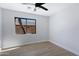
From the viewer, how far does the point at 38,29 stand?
16.8 feet

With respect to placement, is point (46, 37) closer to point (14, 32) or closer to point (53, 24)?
point (53, 24)

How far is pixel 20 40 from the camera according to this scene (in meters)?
4.38

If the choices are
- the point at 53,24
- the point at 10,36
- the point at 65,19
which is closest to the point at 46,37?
the point at 53,24

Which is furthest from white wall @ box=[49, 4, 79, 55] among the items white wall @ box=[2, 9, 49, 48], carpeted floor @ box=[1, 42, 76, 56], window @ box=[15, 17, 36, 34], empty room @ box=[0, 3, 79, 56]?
window @ box=[15, 17, 36, 34]

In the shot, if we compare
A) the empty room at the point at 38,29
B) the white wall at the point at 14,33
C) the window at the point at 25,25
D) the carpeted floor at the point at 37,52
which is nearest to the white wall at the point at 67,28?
the empty room at the point at 38,29

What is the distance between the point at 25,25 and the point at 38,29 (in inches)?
37.0

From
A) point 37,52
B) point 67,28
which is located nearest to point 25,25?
point 37,52

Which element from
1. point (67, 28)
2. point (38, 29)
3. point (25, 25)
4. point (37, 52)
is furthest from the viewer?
point (38, 29)

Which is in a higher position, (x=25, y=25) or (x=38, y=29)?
(x=25, y=25)

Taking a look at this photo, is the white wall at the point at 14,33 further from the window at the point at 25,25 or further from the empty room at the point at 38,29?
the window at the point at 25,25

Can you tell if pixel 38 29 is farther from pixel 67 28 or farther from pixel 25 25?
pixel 67 28

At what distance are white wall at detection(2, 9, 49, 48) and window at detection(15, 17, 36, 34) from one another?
0.68 feet

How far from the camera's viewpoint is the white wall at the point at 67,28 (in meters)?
3.30

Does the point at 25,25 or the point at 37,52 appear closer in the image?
the point at 37,52
